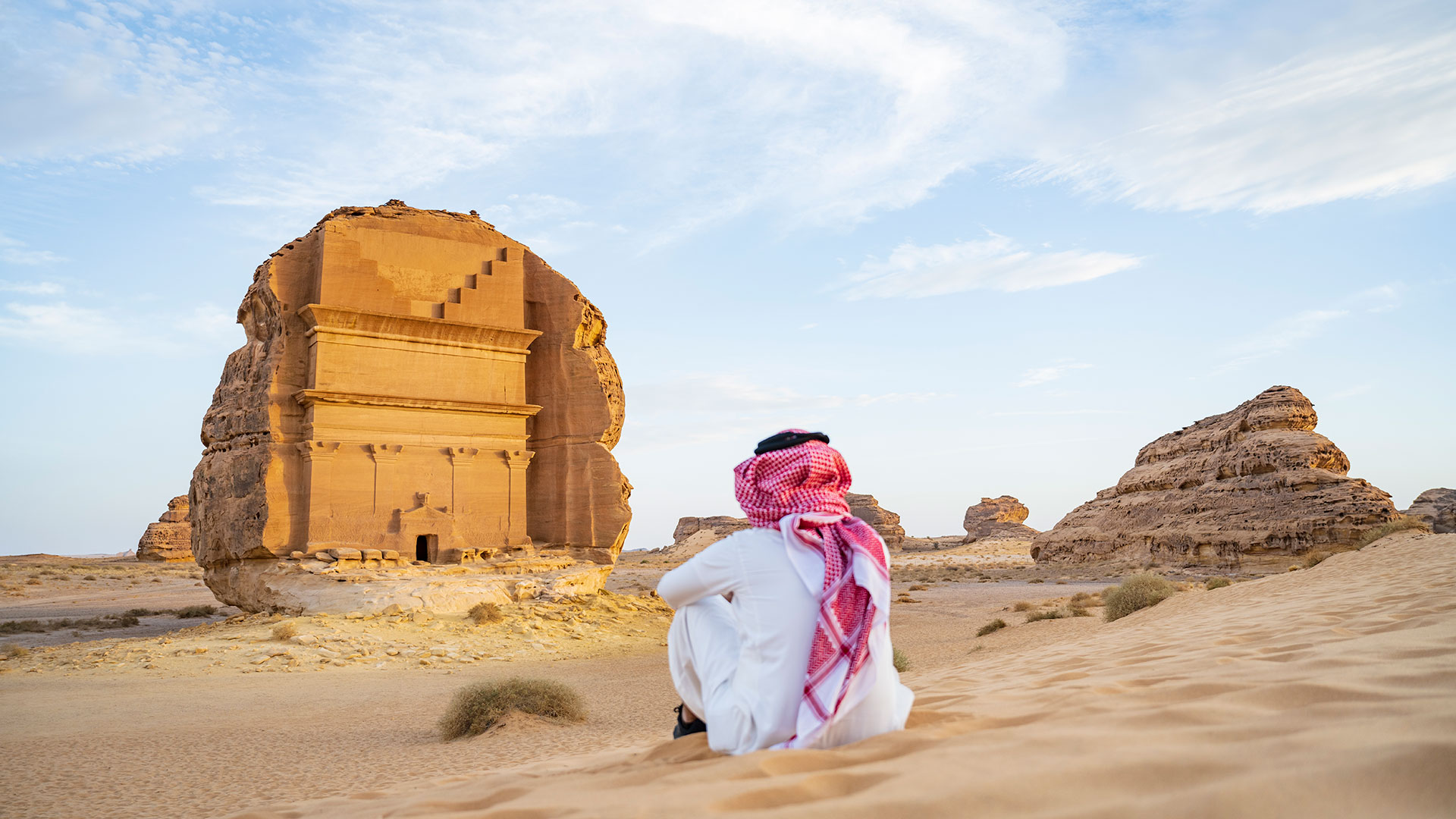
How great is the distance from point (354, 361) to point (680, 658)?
13013 millimetres

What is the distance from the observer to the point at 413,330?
15492 mm

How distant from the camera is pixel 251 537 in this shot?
14.4m

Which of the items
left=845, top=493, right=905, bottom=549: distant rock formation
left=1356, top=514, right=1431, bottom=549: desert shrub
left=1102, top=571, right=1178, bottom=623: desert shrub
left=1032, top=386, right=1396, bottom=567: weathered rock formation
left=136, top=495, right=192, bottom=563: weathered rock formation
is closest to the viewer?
left=1102, top=571, right=1178, bottom=623: desert shrub

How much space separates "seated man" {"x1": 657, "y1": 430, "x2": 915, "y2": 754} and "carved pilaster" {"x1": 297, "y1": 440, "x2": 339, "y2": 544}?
12.4 meters

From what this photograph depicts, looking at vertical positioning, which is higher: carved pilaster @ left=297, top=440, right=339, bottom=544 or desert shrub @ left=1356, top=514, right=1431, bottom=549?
carved pilaster @ left=297, top=440, right=339, bottom=544

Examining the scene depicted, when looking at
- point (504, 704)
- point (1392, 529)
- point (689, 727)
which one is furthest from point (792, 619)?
point (1392, 529)

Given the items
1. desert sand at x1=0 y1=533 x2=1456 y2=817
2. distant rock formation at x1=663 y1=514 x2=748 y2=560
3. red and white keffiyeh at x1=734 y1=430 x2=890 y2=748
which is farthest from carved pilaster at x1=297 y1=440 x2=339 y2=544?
distant rock formation at x1=663 y1=514 x2=748 y2=560

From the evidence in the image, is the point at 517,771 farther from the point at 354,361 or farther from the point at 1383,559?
the point at 1383,559

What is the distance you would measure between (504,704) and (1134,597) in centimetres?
1003

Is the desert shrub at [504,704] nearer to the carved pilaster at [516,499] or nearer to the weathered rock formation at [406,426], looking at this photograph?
the weathered rock formation at [406,426]

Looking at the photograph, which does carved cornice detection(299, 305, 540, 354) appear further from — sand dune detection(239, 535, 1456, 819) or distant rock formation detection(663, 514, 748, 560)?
distant rock formation detection(663, 514, 748, 560)

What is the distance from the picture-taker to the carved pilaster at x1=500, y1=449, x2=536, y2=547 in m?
16.2

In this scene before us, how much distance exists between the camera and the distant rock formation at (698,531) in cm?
7175

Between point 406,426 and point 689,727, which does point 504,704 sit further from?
point 406,426
